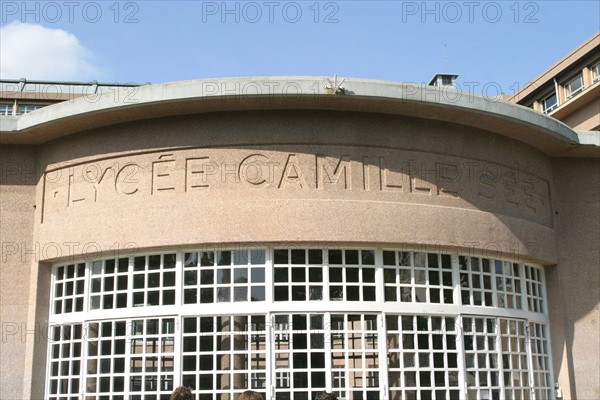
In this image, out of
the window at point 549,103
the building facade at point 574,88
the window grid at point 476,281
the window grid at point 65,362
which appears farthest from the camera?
the window at point 549,103

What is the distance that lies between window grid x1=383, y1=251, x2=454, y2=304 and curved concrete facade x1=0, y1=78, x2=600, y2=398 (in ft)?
1.03

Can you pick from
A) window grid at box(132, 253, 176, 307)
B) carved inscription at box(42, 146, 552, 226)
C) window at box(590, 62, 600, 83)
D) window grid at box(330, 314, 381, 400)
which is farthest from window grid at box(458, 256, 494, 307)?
window at box(590, 62, 600, 83)

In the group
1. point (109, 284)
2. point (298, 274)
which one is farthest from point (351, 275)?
point (109, 284)

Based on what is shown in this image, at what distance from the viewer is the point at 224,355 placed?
13008 mm

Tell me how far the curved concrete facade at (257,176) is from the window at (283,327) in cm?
46

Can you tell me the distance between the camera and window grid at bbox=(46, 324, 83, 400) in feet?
45.8

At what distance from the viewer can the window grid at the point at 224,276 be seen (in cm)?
1329

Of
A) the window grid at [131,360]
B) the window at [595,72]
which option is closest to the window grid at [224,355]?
the window grid at [131,360]

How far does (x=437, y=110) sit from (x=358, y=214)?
8.18 feet

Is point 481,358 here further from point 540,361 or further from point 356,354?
point 356,354

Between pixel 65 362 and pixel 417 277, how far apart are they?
6.87 m

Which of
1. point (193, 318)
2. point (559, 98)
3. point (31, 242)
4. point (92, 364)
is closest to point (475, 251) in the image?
point (193, 318)

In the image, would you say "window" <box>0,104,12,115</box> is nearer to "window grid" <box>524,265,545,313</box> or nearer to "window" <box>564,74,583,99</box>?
"window" <box>564,74,583,99</box>

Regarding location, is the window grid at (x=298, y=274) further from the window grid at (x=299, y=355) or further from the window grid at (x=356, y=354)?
the window grid at (x=356, y=354)
